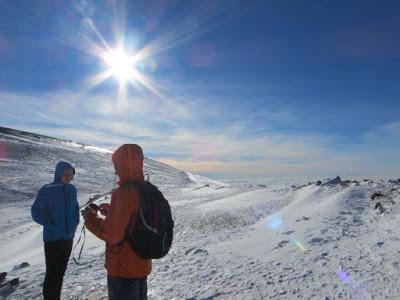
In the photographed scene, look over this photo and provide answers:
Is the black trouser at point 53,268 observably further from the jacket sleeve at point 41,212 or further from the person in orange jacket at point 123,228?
the person in orange jacket at point 123,228

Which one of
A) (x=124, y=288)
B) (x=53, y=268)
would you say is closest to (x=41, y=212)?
(x=53, y=268)

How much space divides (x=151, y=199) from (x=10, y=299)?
4877 millimetres

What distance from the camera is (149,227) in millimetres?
4301

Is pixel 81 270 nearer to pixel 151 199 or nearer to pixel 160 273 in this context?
pixel 160 273

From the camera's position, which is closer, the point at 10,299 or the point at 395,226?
the point at 10,299

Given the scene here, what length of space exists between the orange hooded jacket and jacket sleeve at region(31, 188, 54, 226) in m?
2.25

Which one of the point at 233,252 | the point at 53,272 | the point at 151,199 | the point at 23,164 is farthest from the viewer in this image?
the point at 23,164

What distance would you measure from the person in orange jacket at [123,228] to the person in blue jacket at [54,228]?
7.18 feet

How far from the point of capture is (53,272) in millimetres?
6594

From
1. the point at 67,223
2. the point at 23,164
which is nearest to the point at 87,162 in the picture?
the point at 23,164

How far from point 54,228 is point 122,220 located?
2.90 meters

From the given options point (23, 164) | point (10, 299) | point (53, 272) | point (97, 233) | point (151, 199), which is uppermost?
point (23, 164)

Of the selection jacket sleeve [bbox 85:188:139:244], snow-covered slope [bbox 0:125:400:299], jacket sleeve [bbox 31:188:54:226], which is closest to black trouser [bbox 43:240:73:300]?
jacket sleeve [bbox 31:188:54:226]

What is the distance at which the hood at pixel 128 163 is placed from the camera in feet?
14.9
